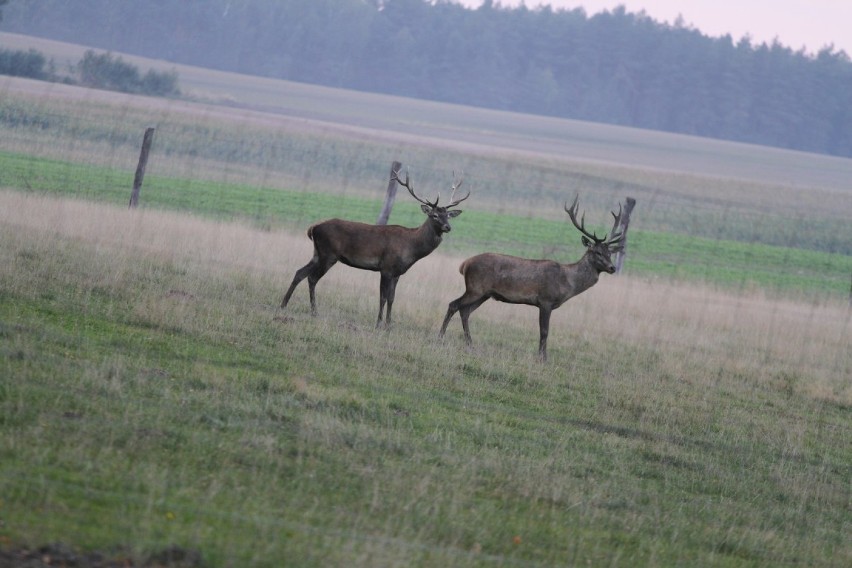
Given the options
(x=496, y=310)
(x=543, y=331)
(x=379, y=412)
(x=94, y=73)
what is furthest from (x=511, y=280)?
(x=94, y=73)

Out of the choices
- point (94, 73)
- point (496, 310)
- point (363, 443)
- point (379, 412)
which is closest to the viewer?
point (363, 443)

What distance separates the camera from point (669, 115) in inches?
6506

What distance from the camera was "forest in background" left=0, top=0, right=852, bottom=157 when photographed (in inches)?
6137

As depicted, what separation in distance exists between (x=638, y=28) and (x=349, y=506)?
173456 millimetres

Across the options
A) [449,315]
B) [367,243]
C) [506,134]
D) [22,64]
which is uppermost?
[506,134]

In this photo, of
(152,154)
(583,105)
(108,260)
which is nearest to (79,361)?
(108,260)

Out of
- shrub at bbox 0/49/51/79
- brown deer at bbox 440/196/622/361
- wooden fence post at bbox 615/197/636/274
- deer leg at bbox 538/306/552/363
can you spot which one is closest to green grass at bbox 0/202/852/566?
deer leg at bbox 538/306/552/363

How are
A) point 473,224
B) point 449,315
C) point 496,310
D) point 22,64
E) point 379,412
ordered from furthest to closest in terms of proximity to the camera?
point 22,64 → point 473,224 → point 496,310 → point 449,315 → point 379,412

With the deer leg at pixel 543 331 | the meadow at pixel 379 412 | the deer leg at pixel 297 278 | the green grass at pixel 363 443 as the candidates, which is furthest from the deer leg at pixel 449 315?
the deer leg at pixel 297 278

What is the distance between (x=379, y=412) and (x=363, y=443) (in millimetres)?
1172

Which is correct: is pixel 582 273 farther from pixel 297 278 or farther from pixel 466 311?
pixel 297 278

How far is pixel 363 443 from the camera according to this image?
923 cm

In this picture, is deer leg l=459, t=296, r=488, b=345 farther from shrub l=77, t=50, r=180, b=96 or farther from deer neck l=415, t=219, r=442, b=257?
shrub l=77, t=50, r=180, b=96

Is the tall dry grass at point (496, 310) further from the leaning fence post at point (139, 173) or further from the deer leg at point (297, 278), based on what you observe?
the leaning fence post at point (139, 173)
